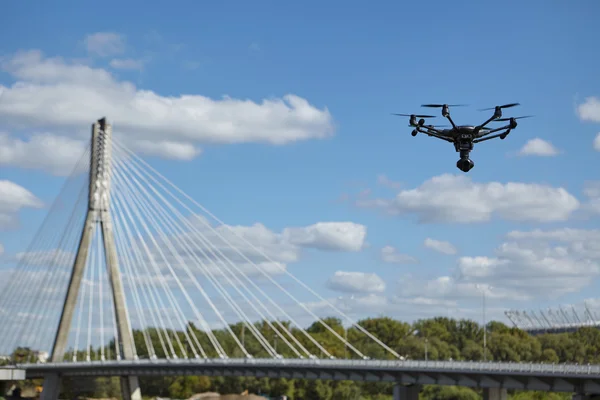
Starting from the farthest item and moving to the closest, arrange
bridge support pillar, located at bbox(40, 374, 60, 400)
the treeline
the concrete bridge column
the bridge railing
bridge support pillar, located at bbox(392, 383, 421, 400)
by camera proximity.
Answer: the treeline, bridge support pillar, located at bbox(40, 374, 60, 400), bridge support pillar, located at bbox(392, 383, 421, 400), the bridge railing, the concrete bridge column

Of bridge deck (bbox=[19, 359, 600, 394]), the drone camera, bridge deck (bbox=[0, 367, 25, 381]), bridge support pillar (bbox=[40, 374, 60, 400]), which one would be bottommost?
bridge support pillar (bbox=[40, 374, 60, 400])

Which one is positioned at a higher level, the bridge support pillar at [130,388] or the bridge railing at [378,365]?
the bridge railing at [378,365]

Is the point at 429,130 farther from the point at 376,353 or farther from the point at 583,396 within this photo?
the point at 376,353

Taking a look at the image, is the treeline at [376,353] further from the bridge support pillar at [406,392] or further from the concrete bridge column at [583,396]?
the concrete bridge column at [583,396]

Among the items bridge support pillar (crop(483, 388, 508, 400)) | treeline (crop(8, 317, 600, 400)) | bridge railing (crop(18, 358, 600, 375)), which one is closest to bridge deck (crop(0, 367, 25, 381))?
bridge railing (crop(18, 358, 600, 375))

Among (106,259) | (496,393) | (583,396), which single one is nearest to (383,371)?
(496,393)

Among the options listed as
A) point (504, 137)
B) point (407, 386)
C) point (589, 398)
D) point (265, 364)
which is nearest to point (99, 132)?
point (265, 364)

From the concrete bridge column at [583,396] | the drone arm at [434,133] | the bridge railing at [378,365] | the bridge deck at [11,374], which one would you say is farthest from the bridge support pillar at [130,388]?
the drone arm at [434,133]

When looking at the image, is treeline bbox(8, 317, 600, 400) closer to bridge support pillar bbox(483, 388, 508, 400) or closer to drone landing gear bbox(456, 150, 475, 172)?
bridge support pillar bbox(483, 388, 508, 400)
